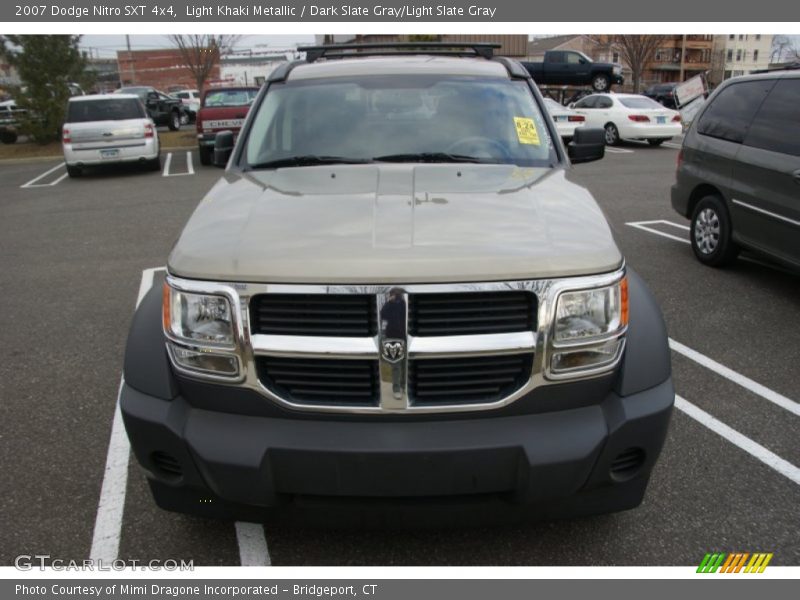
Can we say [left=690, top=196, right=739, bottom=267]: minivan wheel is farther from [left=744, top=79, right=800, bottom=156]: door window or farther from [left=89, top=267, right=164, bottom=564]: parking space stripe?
[left=89, top=267, right=164, bottom=564]: parking space stripe

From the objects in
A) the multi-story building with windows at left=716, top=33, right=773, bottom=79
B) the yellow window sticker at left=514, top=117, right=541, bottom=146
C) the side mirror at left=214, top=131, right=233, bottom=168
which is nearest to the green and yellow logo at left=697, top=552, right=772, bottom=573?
the yellow window sticker at left=514, top=117, right=541, bottom=146

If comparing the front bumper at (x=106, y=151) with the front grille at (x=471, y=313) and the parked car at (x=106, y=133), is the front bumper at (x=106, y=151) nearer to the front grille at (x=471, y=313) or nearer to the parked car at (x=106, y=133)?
the parked car at (x=106, y=133)

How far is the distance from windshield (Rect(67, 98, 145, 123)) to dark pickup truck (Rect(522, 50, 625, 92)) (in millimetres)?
18469

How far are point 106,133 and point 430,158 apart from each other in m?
12.6

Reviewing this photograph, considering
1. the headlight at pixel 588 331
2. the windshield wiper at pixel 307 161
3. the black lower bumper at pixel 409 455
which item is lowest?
the black lower bumper at pixel 409 455

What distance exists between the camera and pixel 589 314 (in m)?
2.34

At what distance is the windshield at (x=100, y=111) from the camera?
1437 centimetres

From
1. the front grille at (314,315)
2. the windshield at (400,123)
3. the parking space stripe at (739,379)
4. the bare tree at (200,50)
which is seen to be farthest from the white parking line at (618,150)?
the bare tree at (200,50)

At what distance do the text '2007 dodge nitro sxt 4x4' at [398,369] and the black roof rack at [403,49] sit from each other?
221 centimetres

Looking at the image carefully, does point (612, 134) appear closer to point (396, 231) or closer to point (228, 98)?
point (228, 98)

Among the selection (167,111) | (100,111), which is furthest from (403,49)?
(167,111)

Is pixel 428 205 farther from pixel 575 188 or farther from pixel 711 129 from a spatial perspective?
pixel 711 129

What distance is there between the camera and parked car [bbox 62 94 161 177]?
46.0 ft

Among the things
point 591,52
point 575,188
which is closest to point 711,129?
point 575,188
